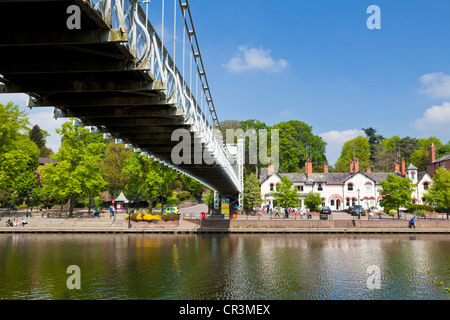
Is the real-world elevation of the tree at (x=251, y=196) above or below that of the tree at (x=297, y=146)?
below

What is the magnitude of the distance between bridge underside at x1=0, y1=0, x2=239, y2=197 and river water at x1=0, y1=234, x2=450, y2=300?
926cm

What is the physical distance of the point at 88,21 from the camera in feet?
26.7

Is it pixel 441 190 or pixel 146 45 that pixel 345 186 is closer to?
pixel 441 190

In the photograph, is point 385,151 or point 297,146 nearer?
point 297,146

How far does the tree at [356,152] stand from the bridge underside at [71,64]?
83.5m

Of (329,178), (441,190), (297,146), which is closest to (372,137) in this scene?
(297,146)

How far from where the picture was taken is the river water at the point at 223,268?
1839cm

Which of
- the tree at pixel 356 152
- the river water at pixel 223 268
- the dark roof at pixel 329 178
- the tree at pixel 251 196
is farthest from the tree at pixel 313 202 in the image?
the tree at pixel 356 152

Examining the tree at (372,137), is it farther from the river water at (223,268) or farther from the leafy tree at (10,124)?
the leafy tree at (10,124)

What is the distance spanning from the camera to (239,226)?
140 feet

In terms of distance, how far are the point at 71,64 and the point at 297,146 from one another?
83.9m

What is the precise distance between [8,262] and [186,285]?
13.9m

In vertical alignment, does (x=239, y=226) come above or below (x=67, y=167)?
below

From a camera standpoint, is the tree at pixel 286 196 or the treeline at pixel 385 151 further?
the treeline at pixel 385 151
